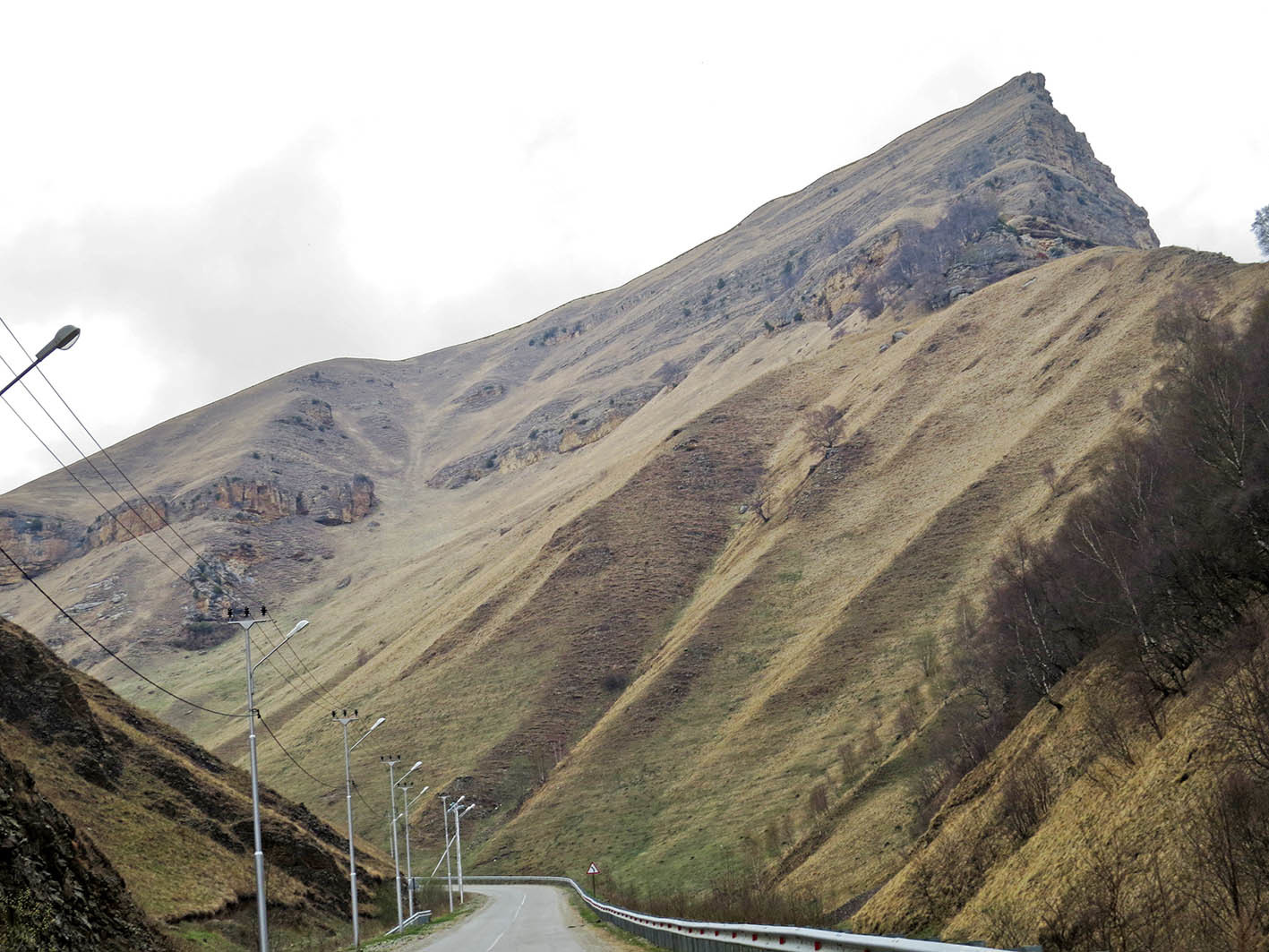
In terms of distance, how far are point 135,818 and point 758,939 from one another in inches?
1311

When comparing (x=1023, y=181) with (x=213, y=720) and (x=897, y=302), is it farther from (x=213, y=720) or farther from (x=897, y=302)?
(x=213, y=720)

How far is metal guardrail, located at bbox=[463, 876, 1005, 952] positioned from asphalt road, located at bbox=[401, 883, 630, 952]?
1007 millimetres

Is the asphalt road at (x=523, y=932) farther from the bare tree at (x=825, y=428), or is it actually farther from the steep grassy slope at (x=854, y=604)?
the bare tree at (x=825, y=428)

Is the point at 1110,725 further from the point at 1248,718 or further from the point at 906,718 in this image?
the point at 906,718

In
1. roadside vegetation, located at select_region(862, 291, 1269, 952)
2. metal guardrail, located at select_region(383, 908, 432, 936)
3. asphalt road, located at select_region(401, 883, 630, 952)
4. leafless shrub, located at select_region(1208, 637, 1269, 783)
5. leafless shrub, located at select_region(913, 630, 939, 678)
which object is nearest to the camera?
roadside vegetation, located at select_region(862, 291, 1269, 952)

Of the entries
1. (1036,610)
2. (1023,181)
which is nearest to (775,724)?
(1036,610)

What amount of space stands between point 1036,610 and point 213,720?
390 ft

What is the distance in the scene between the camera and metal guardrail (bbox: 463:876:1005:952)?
10539 mm

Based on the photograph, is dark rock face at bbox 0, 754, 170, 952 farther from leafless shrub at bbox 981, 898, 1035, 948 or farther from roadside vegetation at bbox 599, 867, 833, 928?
leafless shrub at bbox 981, 898, 1035, 948

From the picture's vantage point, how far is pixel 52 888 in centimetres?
2244

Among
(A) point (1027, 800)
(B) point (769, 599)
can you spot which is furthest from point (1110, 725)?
(B) point (769, 599)

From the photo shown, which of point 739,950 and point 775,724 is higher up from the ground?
point 739,950

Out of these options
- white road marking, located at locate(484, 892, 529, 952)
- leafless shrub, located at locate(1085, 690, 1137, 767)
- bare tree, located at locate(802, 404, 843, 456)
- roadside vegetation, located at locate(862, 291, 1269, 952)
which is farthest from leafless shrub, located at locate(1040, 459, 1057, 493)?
leafless shrub, located at locate(1085, 690, 1137, 767)

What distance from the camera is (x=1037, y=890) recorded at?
2189 cm
